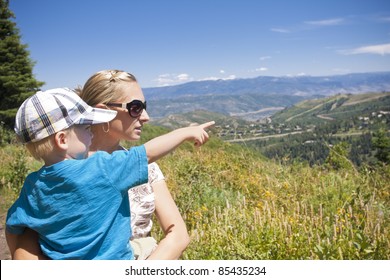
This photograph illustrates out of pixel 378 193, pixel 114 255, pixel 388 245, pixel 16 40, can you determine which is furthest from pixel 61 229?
pixel 16 40

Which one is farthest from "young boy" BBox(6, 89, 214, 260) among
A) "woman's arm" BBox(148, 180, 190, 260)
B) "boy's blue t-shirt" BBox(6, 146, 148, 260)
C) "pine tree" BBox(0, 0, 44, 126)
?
"pine tree" BBox(0, 0, 44, 126)

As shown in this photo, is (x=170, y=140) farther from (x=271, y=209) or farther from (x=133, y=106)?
(x=271, y=209)

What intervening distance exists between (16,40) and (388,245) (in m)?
20.9

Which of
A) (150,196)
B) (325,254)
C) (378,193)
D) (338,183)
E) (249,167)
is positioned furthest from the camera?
(249,167)

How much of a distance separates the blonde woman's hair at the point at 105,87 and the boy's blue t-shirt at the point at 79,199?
533 mm

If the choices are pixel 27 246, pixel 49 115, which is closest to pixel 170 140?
pixel 49 115

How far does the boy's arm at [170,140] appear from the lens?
1414 millimetres

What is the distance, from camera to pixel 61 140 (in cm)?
139

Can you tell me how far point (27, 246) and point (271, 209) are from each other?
2.23 meters

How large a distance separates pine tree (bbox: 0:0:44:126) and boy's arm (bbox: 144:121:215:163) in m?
18.8

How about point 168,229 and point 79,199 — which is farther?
point 168,229

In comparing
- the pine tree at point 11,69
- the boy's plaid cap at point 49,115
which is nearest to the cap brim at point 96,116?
the boy's plaid cap at point 49,115

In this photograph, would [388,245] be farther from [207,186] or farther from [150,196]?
[207,186]

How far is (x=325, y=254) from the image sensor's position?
2.06m
